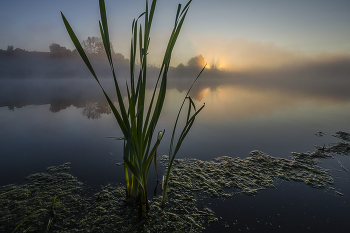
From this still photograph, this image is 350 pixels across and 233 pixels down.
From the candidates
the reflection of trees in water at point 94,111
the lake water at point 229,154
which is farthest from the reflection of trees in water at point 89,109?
the lake water at point 229,154

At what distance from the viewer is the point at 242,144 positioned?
12.7ft

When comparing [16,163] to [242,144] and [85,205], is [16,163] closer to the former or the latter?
[85,205]

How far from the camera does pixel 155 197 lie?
6.14 ft

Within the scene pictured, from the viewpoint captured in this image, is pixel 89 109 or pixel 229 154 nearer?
pixel 229 154

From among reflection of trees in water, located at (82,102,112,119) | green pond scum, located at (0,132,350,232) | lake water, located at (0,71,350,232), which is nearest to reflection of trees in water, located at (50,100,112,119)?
reflection of trees in water, located at (82,102,112,119)

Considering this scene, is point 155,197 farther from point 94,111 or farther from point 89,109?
point 89,109

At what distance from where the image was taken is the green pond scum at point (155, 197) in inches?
56.8

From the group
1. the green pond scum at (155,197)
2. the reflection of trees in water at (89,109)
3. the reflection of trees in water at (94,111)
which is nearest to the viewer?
the green pond scum at (155,197)

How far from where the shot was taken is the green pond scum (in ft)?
4.73

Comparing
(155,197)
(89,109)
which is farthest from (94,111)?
(155,197)

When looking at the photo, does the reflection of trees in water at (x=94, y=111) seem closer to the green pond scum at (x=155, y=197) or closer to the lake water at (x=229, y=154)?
the lake water at (x=229, y=154)

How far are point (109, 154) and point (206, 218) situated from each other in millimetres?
2145

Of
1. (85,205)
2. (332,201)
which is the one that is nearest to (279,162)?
(332,201)

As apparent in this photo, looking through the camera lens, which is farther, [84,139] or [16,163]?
[84,139]
